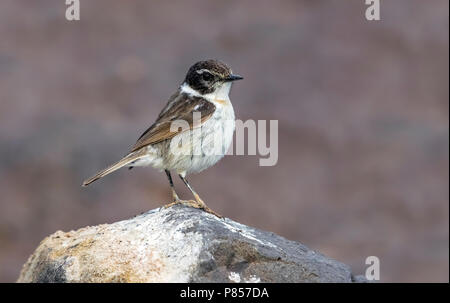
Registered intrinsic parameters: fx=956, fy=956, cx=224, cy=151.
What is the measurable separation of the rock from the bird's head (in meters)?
1.80

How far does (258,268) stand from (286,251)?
1.55 feet

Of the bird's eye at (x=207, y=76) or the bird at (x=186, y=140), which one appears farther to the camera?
the bird's eye at (x=207, y=76)

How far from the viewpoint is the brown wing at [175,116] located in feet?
29.9

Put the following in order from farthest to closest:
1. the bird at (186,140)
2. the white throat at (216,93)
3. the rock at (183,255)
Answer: the white throat at (216,93), the bird at (186,140), the rock at (183,255)

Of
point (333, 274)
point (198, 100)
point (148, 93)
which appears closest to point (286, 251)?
point (333, 274)

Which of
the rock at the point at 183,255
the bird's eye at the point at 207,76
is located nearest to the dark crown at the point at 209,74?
the bird's eye at the point at 207,76

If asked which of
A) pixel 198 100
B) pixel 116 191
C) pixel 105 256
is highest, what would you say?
pixel 198 100

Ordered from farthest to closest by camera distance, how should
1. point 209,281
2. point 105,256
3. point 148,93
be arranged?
point 148,93 < point 105,256 < point 209,281

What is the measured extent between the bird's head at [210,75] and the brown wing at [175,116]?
0.16m

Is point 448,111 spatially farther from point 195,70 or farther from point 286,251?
point 286,251

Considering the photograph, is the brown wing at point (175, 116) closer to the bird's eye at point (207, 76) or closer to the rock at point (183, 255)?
the bird's eye at point (207, 76)

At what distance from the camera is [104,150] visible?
1789 centimetres

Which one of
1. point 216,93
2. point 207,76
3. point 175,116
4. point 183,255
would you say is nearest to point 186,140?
point 175,116

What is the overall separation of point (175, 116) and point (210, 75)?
2.00 feet
